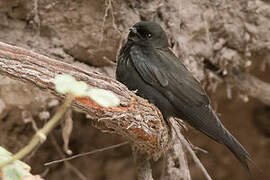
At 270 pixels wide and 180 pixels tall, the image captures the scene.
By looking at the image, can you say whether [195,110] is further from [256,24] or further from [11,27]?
[11,27]

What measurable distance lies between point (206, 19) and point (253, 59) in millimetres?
645

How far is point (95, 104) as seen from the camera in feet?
8.43

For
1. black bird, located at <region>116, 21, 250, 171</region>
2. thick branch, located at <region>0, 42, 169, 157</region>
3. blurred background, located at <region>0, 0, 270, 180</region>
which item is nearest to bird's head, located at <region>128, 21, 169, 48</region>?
black bird, located at <region>116, 21, 250, 171</region>

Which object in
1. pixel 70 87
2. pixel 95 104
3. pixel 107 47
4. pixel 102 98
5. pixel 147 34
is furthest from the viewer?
pixel 107 47

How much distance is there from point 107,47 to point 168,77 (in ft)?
2.53

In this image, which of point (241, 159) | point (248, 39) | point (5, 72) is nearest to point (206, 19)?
point (248, 39)

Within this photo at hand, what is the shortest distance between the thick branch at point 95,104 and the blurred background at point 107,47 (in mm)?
931

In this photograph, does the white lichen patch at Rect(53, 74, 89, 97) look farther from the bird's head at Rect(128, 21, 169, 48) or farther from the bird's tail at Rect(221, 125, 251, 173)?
the bird's head at Rect(128, 21, 169, 48)

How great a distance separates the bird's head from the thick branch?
0.82 m

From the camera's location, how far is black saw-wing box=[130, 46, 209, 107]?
337 cm

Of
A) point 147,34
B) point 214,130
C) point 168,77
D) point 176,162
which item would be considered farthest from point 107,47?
point 214,130

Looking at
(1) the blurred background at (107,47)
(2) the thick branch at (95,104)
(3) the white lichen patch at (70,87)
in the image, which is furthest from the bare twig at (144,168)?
(3) the white lichen patch at (70,87)

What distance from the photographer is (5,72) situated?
102 inches

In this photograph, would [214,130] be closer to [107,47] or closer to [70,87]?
[107,47]
